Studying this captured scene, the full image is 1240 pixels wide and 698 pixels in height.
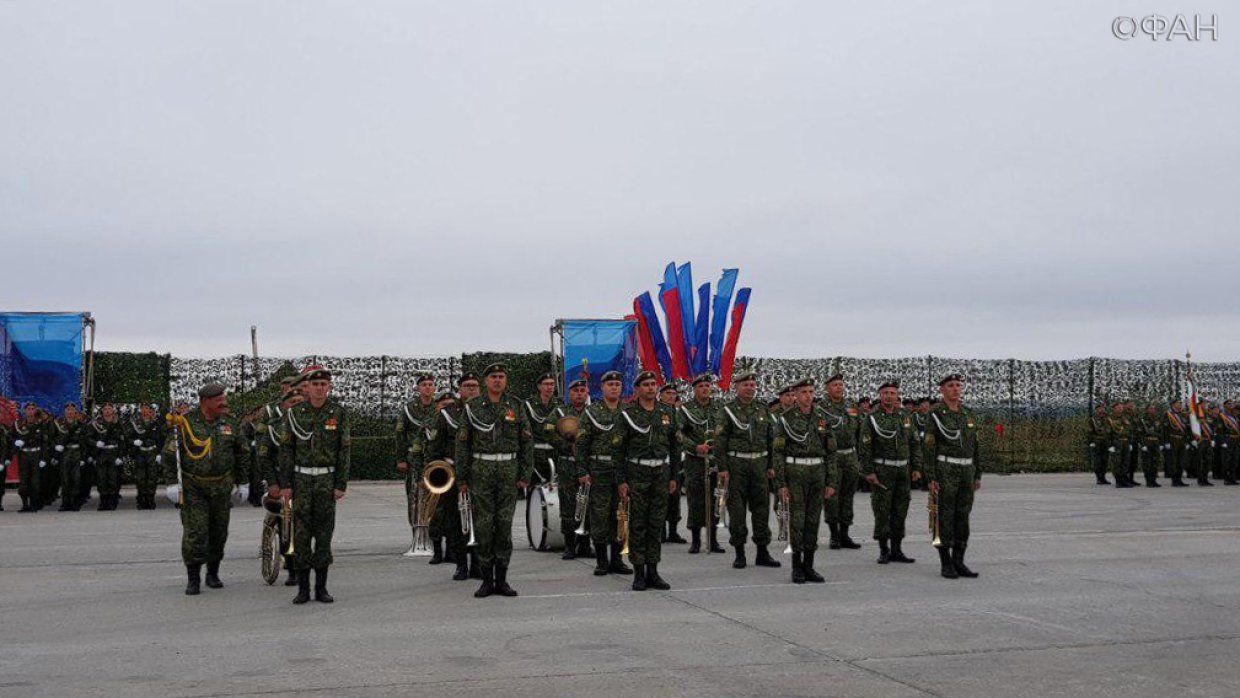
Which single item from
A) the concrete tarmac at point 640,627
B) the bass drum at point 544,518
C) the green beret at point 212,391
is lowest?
the concrete tarmac at point 640,627

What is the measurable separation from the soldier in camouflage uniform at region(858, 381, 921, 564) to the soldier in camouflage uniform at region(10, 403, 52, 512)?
14.7 metres

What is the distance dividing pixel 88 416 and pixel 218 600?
13571mm

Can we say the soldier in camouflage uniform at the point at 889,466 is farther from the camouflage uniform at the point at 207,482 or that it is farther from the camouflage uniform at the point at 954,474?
the camouflage uniform at the point at 207,482

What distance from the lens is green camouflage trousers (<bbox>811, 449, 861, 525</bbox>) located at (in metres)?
14.9

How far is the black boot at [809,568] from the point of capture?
39.5 feet

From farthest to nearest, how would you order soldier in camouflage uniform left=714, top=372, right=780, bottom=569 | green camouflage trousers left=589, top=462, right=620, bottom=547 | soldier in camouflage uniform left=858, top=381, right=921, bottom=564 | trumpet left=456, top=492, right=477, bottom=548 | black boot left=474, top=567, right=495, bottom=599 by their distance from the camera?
soldier in camouflage uniform left=858, top=381, right=921, bottom=564
soldier in camouflage uniform left=714, top=372, right=780, bottom=569
green camouflage trousers left=589, top=462, right=620, bottom=547
trumpet left=456, top=492, right=477, bottom=548
black boot left=474, top=567, right=495, bottom=599

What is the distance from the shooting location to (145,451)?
71.4 ft

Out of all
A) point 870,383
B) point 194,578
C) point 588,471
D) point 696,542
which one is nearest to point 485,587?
point 588,471

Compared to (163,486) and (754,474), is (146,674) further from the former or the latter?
(163,486)

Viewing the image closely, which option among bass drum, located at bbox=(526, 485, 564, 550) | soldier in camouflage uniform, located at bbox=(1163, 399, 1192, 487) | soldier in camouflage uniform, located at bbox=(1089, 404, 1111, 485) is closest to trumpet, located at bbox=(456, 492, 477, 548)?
bass drum, located at bbox=(526, 485, 564, 550)

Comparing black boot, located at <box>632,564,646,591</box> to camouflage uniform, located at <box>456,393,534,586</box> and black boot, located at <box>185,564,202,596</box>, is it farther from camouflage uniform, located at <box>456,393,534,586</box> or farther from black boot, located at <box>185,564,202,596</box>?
black boot, located at <box>185,564,202,596</box>

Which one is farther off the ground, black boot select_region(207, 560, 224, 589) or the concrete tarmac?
black boot select_region(207, 560, 224, 589)

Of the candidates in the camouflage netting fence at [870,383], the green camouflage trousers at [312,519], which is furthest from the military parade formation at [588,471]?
the camouflage netting fence at [870,383]

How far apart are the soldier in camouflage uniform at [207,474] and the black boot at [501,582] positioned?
2.80 meters
